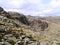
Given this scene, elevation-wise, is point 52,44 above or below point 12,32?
below

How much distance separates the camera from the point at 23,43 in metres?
18.0

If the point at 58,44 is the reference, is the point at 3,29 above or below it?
above

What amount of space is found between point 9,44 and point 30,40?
2.42 metres

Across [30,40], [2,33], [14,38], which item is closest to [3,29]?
[2,33]

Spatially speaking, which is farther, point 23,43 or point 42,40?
point 42,40

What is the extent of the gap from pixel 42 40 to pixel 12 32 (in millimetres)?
3278

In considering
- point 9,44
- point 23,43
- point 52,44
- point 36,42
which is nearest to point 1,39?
point 9,44

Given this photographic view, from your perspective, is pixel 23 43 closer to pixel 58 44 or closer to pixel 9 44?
pixel 9 44

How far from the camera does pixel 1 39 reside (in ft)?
58.2

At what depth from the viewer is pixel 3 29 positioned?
64.2 feet

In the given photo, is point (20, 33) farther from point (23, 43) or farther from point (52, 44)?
point (52, 44)

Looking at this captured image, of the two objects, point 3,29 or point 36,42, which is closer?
point 36,42

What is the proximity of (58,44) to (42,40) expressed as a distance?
1.70 m

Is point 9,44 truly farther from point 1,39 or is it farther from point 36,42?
point 36,42
